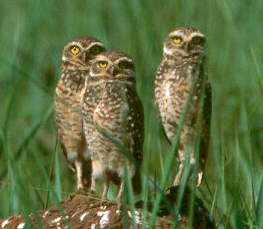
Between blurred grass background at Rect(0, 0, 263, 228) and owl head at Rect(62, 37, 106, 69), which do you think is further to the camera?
blurred grass background at Rect(0, 0, 263, 228)

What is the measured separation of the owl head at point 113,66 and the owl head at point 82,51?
0.69 ft

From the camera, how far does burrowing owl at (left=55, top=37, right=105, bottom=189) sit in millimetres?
4758

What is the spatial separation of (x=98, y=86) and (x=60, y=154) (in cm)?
230

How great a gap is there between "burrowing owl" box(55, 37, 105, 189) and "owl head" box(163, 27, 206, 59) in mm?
404

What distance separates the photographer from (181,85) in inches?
185

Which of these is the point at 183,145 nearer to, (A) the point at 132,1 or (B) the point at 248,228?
(B) the point at 248,228

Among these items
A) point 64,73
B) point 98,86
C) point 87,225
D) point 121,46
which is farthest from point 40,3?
point 87,225

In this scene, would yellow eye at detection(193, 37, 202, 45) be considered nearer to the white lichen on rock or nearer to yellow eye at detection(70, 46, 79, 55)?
yellow eye at detection(70, 46, 79, 55)

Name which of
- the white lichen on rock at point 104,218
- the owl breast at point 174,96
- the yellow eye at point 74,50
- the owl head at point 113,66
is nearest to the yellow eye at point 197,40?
the owl breast at point 174,96

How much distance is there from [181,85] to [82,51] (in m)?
0.61

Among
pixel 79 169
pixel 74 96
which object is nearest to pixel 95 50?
pixel 74 96

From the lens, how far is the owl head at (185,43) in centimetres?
470

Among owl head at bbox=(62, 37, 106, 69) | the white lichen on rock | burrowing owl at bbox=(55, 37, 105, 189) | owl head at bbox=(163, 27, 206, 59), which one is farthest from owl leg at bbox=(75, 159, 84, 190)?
the white lichen on rock

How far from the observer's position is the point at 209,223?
4059 millimetres
